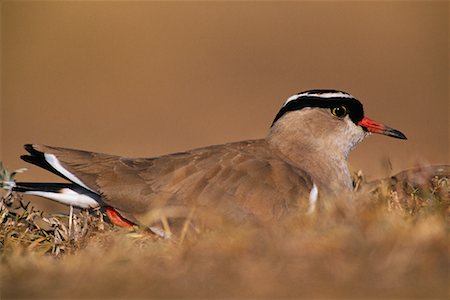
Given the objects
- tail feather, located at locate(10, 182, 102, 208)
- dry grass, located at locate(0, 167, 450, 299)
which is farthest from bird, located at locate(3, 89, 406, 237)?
dry grass, located at locate(0, 167, 450, 299)

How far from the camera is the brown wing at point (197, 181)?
593 cm

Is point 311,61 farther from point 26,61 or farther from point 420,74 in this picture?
point 26,61

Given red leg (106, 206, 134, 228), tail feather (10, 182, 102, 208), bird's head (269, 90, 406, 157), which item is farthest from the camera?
bird's head (269, 90, 406, 157)

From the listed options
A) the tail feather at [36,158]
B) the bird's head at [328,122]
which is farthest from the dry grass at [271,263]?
the bird's head at [328,122]

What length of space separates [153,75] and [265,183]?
14783mm

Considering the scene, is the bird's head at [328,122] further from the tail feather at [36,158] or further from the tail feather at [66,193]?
the tail feather at [36,158]

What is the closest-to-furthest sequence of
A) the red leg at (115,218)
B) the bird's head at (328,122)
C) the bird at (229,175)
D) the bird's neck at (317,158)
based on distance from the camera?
the bird at (229,175), the red leg at (115,218), the bird's neck at (317,158), the bird's head at (328,122)

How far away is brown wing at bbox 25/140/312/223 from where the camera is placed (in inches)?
234

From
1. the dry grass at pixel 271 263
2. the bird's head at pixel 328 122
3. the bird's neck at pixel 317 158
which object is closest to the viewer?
the dry grass at pixel 271 263

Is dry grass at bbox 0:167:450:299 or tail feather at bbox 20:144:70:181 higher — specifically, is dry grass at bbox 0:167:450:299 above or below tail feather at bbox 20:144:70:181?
below

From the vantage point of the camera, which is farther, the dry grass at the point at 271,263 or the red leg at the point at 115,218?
the red leg at the point at 115,218

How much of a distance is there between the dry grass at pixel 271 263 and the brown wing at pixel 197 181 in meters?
0.55

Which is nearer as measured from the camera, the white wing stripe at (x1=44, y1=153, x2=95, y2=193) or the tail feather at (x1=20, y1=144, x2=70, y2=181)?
the white wing stripe at (x1=44, y1=153, x2=95, y2=193)

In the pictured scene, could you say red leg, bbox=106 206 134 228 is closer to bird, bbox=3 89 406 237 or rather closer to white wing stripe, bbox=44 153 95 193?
bird, bbox=3 89 406 237
